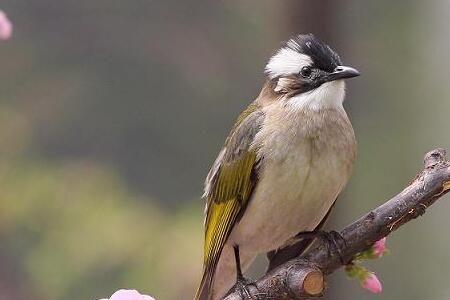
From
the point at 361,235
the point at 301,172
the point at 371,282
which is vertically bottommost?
the point at 371,282

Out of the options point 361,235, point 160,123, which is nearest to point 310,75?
point 361,235

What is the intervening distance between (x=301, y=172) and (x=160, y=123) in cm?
251

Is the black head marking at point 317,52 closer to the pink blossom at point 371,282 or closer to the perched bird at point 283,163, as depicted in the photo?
the perched bird at point 283,163

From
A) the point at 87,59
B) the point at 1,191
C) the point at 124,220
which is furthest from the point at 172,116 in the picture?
the point at 1,191

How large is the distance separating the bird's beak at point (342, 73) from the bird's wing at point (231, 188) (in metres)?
0.18

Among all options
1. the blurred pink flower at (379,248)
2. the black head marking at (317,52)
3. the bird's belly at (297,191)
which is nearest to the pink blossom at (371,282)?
the blurred pink flower at (379,248)

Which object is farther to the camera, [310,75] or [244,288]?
[310,75]

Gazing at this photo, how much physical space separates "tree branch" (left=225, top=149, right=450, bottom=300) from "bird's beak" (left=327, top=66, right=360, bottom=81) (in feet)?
1.00

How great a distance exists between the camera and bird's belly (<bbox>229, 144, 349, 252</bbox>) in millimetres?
2127

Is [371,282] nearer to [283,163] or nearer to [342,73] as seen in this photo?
[283,163]

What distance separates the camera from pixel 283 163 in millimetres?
2137

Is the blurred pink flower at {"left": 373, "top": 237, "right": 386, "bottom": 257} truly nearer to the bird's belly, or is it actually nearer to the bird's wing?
the bird's belly

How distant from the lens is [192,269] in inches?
143

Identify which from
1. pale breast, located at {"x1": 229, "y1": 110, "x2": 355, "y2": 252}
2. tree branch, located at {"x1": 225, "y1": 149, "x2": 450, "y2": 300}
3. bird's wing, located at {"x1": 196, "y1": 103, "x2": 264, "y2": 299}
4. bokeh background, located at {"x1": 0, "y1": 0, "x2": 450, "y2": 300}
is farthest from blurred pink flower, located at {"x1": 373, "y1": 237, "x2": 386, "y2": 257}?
bokeh background, located at {"x1": 0, "y1": 0, "x2": 450, "y2": 300}
